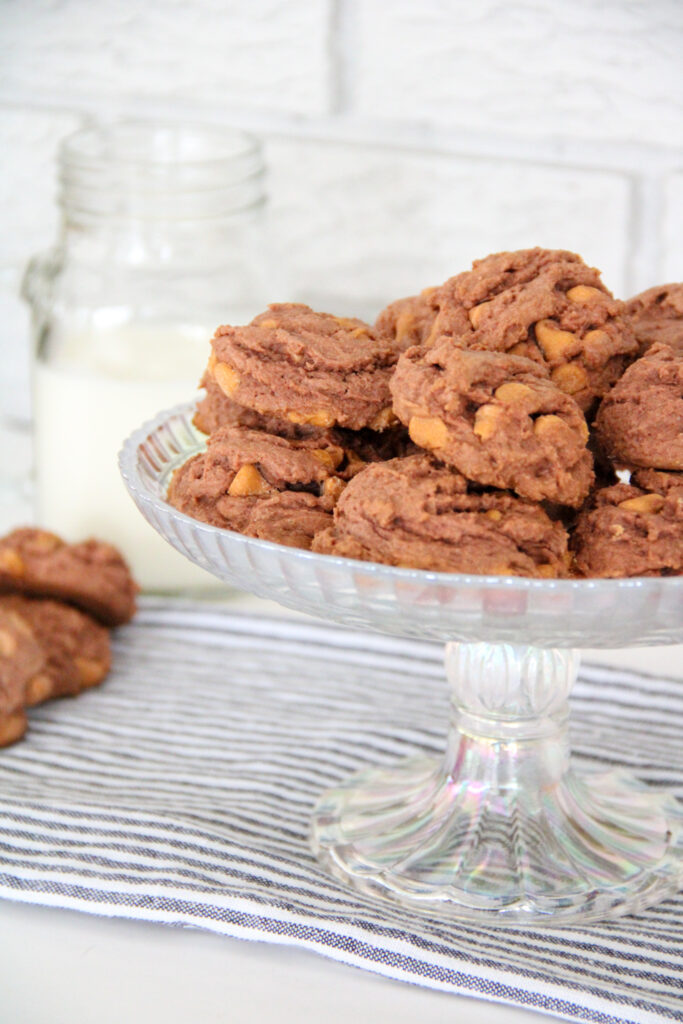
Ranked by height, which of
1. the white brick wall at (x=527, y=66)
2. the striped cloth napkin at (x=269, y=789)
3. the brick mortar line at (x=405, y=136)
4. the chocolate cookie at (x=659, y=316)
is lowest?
the striped cloth napkin at (x=269, y=789)

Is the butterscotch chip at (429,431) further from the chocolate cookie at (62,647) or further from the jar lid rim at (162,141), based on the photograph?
the jar lid rim at (162,141)

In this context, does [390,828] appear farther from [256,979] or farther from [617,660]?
[617,660]

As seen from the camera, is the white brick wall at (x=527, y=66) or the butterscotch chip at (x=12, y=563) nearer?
the butterscotch chip at (x=12, y=563)

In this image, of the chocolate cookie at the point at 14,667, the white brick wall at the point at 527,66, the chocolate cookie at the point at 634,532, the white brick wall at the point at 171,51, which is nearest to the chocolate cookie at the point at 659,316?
the chocolate cookie at the point at 634,532

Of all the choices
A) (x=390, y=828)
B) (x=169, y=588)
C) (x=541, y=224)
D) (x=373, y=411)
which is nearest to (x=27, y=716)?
(x=169, y=588)

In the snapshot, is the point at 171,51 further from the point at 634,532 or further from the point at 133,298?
the point at 634,532

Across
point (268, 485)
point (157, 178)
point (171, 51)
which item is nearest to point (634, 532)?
point (268, 485)

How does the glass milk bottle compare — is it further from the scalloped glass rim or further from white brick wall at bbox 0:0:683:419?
the scalloped glass rim

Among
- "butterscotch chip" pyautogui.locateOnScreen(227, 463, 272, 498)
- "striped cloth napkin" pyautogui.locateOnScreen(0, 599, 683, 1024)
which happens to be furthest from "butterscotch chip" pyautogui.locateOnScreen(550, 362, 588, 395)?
"striped cloth napkin" pyautogui.locateOnScreen(0, 599, 683, 1024)
